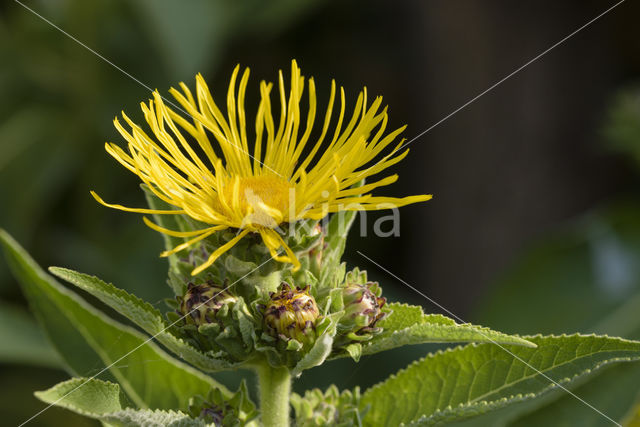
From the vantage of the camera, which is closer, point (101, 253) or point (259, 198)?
point (259, 198)

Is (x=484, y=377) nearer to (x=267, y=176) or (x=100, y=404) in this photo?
(x=267, y=176)

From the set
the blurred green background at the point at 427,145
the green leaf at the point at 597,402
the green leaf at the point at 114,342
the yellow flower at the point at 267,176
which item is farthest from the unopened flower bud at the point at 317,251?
the blurred green background at the point at 427,145

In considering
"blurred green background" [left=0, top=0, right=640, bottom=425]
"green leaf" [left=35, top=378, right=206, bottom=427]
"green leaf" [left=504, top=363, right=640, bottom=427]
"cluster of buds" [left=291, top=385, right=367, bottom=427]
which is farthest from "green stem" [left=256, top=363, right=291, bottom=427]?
"blurred green background" [left=0, top=0, right=640, bottom=425]

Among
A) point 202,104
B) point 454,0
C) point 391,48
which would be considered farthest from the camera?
point 391,48

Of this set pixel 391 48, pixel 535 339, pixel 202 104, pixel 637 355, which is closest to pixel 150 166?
pixel 202 104

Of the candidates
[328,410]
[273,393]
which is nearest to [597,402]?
[328,410]

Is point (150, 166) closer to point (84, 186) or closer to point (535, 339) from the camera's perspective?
point (535, 339)
